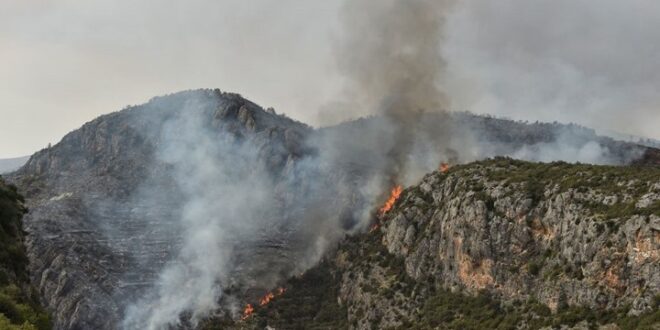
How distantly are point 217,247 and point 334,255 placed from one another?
37.7 meters

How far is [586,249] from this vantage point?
4021 inches

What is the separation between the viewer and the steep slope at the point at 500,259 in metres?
94.4

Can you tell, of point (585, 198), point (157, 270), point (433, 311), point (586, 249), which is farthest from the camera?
point (157, 270)

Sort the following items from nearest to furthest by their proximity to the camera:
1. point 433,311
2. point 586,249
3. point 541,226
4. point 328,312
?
1. point 586,249
2. point 541,226
3. point 433,311
4. point 328,312

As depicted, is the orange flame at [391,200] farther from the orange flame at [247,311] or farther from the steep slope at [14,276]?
the steep slope at [14,276]

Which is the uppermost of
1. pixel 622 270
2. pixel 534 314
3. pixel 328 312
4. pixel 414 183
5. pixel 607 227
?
pixel 414 183

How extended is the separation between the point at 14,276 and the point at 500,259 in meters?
89.5

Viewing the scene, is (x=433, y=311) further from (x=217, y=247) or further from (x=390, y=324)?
(x=217, y=247)

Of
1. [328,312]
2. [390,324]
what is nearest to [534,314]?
[390,324]

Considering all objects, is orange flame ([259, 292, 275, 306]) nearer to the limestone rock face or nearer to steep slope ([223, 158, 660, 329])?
steep slope ([223, 158, 660, 329])

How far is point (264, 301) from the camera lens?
180 metres

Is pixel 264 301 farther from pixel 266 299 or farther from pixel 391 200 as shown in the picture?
pixel 391 200

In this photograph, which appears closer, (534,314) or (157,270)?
(534,314)

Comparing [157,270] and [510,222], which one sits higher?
[510,222]
